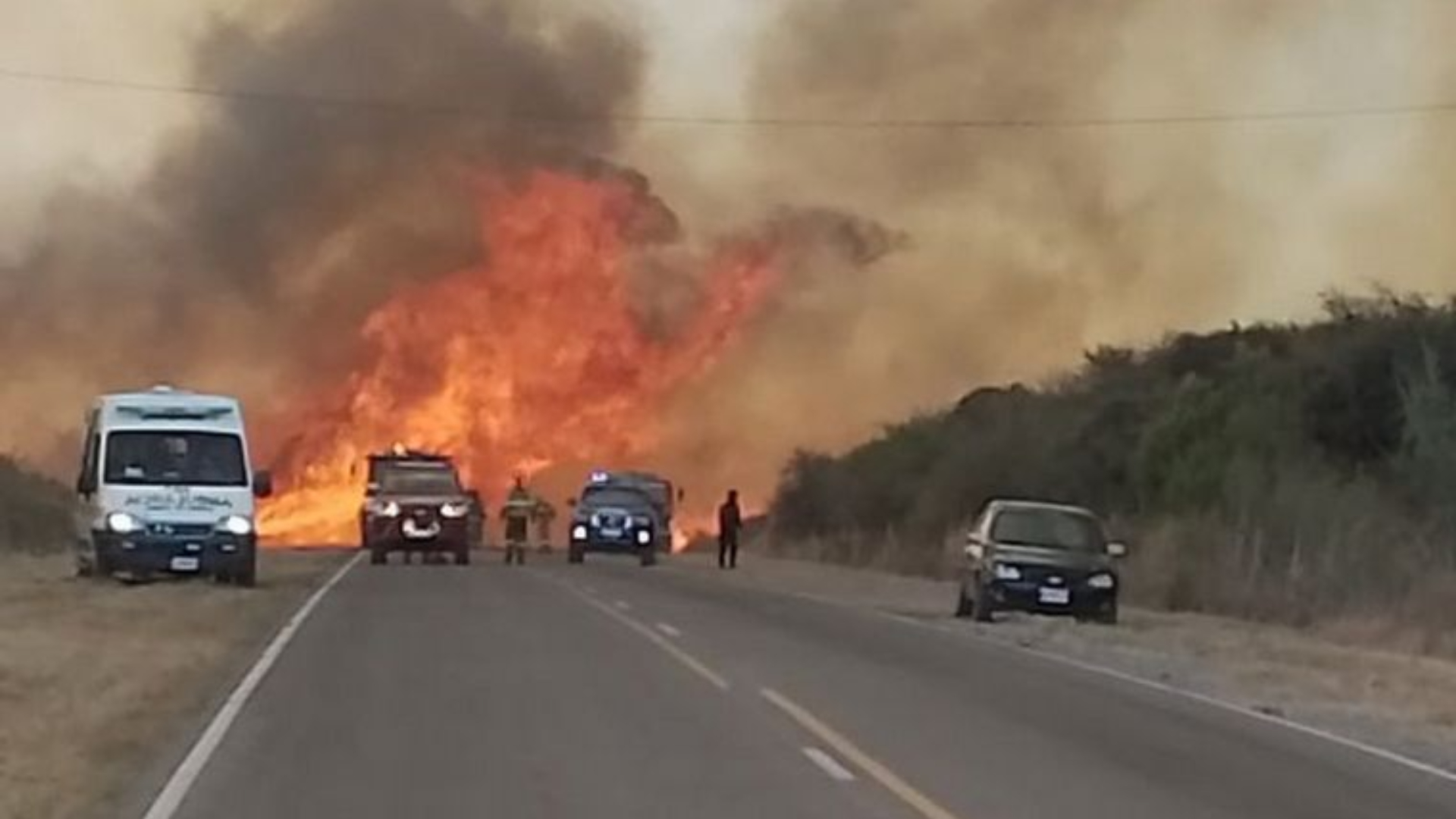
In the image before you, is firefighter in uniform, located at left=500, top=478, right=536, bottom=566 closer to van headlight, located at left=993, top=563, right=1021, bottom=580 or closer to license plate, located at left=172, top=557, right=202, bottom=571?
license plate, located at left=172, top=557, right=202, bottom=571

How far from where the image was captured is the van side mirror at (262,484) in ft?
137

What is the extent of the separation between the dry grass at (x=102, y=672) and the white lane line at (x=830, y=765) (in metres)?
4.20

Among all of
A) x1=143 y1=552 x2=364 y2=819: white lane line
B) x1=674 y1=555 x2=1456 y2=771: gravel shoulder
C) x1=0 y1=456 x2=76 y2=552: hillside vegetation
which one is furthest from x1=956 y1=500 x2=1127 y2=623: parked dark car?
x1=0 y1=456 x2=76 y2=552: hillside vegetation

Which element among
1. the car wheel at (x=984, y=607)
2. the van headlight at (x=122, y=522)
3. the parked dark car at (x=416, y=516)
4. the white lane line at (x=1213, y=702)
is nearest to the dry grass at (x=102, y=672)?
the van headlight at (x=122, y=522)

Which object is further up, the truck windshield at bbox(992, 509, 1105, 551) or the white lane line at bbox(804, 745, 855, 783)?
the truck windshield at bbox(992, 509, 1105, 551)

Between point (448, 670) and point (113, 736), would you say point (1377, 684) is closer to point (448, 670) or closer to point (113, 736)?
point (448, 670)

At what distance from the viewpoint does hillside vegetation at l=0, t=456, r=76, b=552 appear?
65750 millimetres

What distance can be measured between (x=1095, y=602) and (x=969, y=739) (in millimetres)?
18647

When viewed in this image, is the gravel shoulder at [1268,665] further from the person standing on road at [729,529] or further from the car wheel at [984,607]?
the person standing on road at [729,529]

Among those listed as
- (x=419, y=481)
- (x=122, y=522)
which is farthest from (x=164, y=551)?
(x=419, y=481)

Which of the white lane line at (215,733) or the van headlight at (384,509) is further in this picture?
the van headlight at (384,509)

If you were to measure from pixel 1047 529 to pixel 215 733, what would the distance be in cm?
2122

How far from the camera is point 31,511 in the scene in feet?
228

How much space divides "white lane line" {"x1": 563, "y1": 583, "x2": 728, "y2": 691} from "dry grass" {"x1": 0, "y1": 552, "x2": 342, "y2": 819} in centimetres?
421
